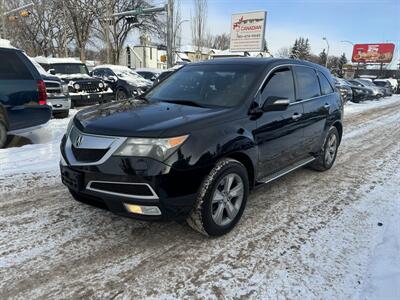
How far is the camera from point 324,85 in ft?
18.4

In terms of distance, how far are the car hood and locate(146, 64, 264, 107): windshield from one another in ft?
0.84

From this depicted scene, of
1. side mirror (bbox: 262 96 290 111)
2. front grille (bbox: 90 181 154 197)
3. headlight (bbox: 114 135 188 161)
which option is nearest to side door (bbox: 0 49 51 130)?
front grille (bbox: 90 181 154 197)

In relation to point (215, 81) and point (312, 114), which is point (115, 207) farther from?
point (312, 114)

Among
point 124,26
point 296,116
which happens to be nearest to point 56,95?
point 296,116

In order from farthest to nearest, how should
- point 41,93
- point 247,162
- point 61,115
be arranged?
1. point 61,115
2. point 41,93
3. point 247,162

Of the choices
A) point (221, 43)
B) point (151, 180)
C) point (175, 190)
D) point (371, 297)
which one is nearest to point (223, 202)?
point (175, 190)

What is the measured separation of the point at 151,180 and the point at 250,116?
1.39 m

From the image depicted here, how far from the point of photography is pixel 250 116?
146 inches

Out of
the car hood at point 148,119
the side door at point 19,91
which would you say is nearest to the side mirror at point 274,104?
the car hood at point 148,119

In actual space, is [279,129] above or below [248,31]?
below

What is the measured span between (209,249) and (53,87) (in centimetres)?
848

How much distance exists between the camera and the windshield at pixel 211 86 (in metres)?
3.88

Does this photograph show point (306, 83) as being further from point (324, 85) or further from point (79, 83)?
point (79, 83)

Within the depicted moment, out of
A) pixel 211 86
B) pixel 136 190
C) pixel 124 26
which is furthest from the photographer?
pixel 124 26
